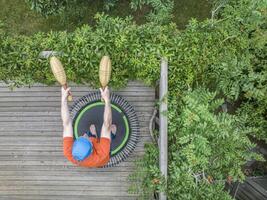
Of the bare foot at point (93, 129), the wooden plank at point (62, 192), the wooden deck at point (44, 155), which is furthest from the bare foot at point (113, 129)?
the wooden plank at point (62, 192)

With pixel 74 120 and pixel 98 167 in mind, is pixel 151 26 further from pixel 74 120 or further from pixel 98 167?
pixel 98 167

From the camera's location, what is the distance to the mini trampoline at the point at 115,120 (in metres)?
5.44

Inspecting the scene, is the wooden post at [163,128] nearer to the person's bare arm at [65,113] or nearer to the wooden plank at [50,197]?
the wooden plank at [50,197]

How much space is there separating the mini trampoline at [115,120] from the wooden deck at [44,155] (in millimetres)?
87

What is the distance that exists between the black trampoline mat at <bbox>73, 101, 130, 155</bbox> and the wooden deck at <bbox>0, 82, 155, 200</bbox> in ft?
0.66

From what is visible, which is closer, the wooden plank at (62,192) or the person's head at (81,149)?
the person's head at (81,149)

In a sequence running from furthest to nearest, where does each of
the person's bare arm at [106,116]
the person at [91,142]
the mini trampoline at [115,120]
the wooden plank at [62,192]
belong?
the wooden plank at [62,192], the mini trampoline at [115,120], the person's bare arm at [106,116], the person at [91,142]

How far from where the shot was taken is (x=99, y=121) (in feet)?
18.1

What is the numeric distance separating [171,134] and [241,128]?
835 mm

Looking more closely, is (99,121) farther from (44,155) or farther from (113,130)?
(44,155)

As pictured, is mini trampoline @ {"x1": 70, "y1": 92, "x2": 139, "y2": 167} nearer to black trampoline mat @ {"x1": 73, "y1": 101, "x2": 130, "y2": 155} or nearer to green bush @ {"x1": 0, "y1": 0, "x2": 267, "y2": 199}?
black trampoline mat @ {"x1": 73, "y1": 101, "x2": 130, "y2": 155}

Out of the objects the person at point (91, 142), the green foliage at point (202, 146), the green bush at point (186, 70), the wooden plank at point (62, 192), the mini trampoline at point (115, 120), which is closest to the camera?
the green foliage at point (202, 146)

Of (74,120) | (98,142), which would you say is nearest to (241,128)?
(98,142)

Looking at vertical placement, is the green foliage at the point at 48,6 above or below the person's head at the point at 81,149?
above
